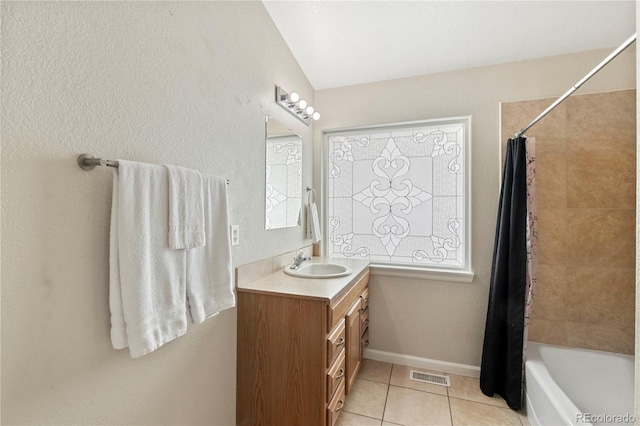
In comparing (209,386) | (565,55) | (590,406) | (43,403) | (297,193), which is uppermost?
(565,55)

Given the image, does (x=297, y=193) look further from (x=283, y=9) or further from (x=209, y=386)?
(x=209, y=386)

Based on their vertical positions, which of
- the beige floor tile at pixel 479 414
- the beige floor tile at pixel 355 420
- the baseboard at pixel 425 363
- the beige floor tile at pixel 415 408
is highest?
the baseboard at pixel 425 363

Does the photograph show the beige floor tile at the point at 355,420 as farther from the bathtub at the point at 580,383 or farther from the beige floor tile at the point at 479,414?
the bathtub at the point at 580,383

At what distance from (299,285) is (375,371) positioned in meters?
1.24

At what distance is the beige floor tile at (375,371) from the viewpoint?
211 centimetres

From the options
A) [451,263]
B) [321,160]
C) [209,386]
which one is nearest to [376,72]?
[321,160]

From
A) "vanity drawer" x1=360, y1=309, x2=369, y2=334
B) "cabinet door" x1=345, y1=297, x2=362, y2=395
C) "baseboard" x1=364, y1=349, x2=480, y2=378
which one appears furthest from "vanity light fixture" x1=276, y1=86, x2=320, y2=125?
"baseboard" x1=364, y1=349, x2=480, y2=378

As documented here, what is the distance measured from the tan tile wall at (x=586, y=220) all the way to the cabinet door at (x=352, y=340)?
1314 mm

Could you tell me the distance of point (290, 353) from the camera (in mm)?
1376

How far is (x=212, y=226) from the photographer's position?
1.16 m

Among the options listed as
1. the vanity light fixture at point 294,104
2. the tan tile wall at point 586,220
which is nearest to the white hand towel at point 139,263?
the vanity light fixture at point 294,104

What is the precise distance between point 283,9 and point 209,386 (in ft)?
7.34

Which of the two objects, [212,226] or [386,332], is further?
[386,332]

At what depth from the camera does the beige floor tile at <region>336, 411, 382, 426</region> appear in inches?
64.8
